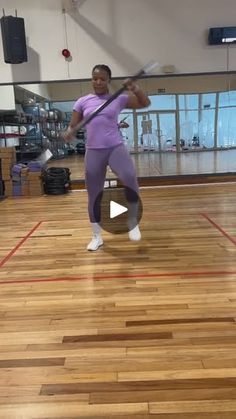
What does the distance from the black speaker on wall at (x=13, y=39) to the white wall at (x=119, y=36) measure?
34 centimetres

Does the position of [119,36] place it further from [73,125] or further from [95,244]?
[95,244]

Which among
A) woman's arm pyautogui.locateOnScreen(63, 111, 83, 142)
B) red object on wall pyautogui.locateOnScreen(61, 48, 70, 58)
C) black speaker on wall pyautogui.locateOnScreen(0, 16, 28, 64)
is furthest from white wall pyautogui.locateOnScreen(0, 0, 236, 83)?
woman's arm pyautogui.locateOnScreen(63, 111, 83, 142)

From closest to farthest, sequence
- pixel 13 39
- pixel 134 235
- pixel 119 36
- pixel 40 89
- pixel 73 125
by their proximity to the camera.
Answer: pixel 73 125, pixel 134 235, pixel 13 39, pixel 119 36, pixel 40 89

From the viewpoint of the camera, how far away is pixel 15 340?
197cm

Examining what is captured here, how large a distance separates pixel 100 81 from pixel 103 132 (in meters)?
0.37

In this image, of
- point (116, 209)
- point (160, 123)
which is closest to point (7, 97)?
point (116, 209)

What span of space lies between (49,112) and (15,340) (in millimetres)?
10097

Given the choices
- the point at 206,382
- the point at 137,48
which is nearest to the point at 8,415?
the point at 206,382

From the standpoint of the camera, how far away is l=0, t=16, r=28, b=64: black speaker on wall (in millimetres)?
6004

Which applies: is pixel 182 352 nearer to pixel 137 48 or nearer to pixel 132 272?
pixel 132 272

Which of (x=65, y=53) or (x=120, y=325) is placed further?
(x=65, y=53)

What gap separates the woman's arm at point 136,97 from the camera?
283 cm

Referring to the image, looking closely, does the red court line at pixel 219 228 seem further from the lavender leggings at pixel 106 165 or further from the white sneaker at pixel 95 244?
the white sneaker at pixel 95 244

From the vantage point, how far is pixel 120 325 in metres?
2.07
